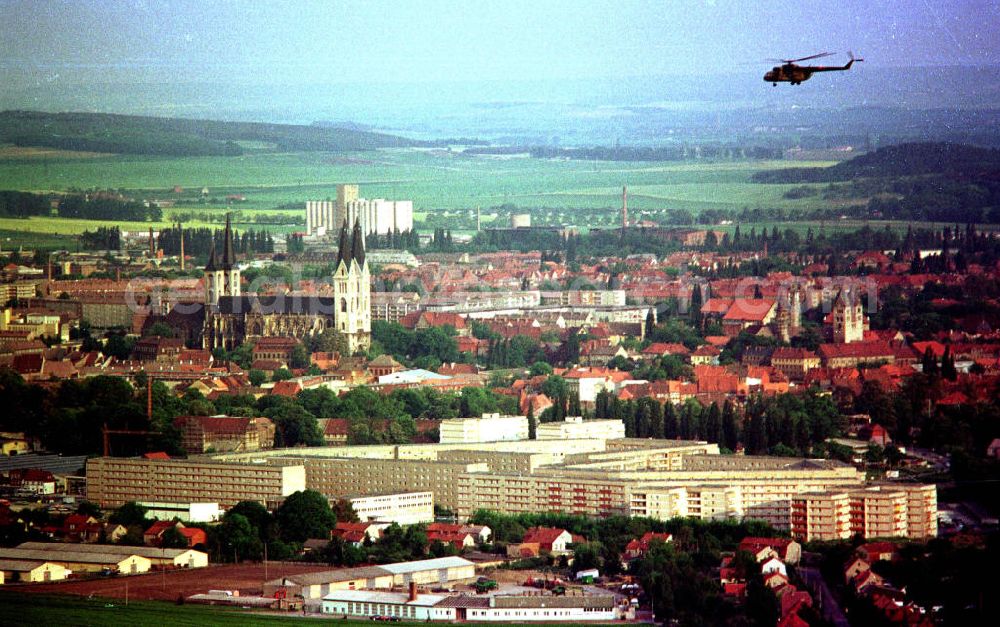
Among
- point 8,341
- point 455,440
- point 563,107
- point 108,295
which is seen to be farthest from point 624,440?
point 563,107

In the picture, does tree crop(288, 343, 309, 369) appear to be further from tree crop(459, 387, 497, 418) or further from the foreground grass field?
the foreground grass field

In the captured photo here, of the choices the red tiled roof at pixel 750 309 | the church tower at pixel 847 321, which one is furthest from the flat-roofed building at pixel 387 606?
the red tiled roof at pixel 750 309

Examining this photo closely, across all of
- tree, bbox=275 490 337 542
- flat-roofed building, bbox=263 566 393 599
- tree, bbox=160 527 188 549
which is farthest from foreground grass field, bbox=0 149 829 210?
flat-roofed building, bbox=263 566 393 599

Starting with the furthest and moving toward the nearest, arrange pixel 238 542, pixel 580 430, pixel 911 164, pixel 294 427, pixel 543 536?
pixel 911 164 < pixel 294 427 < pixel 580 430 < pixel 238 542 < pixel 543 536

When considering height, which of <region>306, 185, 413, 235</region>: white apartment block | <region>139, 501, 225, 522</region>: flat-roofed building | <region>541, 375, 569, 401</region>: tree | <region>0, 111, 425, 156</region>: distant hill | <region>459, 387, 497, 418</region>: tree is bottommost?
<region>139, 501, 225, 522</region>: flat-roofed building

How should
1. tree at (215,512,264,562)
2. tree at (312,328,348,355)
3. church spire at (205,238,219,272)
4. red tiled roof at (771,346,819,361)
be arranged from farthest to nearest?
1. church spire at (205,238,219,272)
2. tree at (312,328,348,355)
3. red tiled roof at (771,346,819,361)
4. tree at (215,512,264,562)

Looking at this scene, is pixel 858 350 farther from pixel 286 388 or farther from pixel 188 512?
pixel 188 512

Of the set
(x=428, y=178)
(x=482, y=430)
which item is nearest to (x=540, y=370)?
(x=482, y=430)
